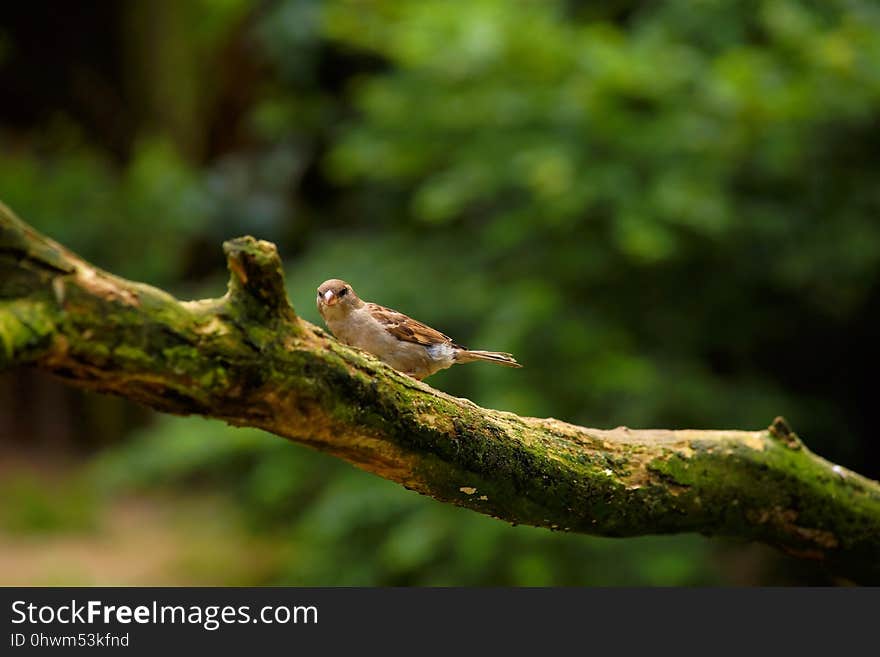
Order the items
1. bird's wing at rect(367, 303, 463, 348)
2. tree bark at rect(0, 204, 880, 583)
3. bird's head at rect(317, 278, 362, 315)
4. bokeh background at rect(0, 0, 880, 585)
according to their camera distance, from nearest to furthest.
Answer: tree bark at rect(0, 204, 880, 583), bird's head at rect(317, 278, 362, 315), bird's wing at rect(367, 303, 463, 348), bokeh background at rect(0, 0, 880, 585)

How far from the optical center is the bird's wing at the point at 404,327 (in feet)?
12.1

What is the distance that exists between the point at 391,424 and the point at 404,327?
1.17 m

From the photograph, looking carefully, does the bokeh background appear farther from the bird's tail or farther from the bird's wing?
the bird's wing

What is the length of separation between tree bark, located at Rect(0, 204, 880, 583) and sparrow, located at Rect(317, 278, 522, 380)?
0.70m

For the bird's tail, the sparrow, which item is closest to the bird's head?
the sparrow

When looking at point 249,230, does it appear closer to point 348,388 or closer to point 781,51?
point 781,51

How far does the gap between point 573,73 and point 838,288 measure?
6.74 ft

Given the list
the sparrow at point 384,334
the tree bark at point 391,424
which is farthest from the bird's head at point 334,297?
the tree bark at point 391,424

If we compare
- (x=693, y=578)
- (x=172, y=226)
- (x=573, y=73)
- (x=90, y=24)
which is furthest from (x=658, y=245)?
(x=90, y=24)

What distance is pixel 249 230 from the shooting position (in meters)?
9.36

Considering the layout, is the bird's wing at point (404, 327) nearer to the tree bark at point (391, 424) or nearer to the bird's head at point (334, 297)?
the bird's head at point (334, 297)

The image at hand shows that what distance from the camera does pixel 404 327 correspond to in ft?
12.2

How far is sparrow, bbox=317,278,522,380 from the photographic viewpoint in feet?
11.8

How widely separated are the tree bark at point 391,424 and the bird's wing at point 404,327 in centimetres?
82
